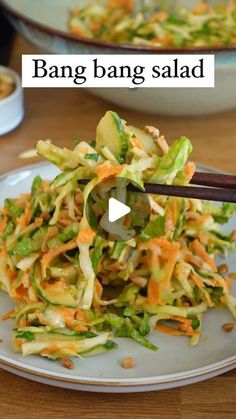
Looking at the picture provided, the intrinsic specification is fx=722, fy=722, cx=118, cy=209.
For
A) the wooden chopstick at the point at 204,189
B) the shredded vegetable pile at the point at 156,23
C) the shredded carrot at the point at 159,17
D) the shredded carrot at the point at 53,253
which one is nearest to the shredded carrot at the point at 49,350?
the shredded carrot at the point at 53,253

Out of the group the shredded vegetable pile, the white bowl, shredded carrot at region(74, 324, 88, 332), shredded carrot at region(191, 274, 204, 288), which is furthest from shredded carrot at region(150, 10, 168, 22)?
shredded carrot at region(74, 324, 88, 332)

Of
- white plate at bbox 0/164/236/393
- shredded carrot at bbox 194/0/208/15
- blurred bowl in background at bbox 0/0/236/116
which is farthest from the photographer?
shredded carrot at bbox 194/0/208/15

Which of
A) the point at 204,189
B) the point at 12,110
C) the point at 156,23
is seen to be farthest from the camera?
the point at 156,23

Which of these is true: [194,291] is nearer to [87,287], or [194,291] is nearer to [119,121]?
[87,287]

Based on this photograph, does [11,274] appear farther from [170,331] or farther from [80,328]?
[170,331]

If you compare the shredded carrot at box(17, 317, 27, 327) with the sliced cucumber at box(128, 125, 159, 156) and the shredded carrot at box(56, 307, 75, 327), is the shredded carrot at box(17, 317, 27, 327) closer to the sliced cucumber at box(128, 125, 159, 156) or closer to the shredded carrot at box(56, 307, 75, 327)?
the shredded carrot at box(56, 307, 75, 327)

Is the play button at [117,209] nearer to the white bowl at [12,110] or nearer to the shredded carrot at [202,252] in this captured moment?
the shredded carrot at [202,252]

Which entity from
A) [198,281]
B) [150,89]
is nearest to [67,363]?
[198,281]
